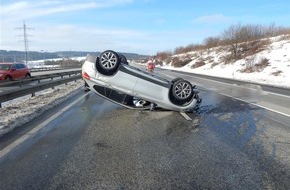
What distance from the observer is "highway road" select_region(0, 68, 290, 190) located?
462 cm

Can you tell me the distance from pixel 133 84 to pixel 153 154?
180 inches

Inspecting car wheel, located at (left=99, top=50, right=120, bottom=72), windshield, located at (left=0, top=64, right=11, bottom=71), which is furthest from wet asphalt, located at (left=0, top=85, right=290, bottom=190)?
windshield, located at (left=0, top=64, right=11, bottom=71)

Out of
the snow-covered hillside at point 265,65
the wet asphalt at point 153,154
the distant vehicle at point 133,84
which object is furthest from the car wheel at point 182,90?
the snow-covered hillside at point 265,65

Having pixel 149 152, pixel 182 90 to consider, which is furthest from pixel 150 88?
pixel 149 152

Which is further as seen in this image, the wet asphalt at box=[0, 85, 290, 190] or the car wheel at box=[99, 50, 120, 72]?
the car wheel at box=[99, 50, 120, 72]

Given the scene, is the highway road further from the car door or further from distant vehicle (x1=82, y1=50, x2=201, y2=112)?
the car door

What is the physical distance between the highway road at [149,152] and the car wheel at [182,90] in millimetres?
529

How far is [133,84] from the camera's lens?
33.6 feet

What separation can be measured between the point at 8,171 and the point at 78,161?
101 cm

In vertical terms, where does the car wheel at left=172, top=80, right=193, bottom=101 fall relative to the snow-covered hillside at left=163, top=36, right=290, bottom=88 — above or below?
above

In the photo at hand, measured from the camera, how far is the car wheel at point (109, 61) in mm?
10219

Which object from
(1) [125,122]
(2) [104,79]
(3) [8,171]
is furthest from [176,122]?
(3) [8,171]

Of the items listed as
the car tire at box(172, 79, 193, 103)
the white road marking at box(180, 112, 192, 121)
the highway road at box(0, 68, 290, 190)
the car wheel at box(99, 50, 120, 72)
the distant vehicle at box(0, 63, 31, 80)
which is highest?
the car wheel at box(99, 50, 120, 72)

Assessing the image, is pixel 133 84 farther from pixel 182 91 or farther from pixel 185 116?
pixel 185 116
